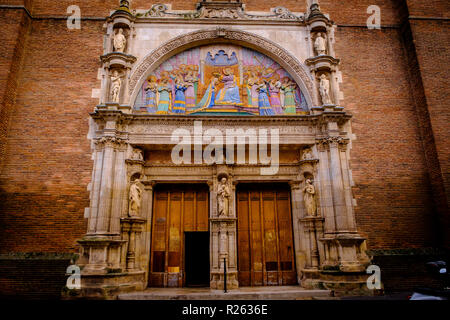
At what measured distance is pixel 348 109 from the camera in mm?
9961

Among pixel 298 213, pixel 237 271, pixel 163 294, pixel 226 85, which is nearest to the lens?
pixel 163 294

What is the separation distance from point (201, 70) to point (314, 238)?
665 centimetres

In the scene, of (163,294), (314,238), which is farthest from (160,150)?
(314,238)

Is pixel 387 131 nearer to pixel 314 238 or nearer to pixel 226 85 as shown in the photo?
pixel 314 238

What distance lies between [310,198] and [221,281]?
359 cm

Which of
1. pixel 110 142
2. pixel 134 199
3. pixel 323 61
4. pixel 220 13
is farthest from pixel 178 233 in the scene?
→ pixel 220 13

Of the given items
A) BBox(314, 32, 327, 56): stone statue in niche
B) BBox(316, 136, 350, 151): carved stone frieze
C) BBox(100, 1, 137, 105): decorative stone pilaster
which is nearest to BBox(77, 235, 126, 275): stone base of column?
BBox(100, 1, 137, 105): decorative stone pilaster

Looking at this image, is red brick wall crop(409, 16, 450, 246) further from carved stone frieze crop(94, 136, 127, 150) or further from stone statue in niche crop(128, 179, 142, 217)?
carved stone frieze crop(94, 136, 127, 150)

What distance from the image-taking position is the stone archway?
32.8ft

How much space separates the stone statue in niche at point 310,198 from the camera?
9.07 meters

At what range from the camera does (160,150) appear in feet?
31.9

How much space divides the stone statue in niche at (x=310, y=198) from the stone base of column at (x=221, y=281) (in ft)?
9.42

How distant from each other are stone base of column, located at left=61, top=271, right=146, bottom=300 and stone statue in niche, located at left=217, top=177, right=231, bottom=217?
314cm

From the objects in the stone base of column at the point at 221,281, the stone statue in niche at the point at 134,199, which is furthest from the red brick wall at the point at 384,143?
the stone statue in niche at the point at 134,199
